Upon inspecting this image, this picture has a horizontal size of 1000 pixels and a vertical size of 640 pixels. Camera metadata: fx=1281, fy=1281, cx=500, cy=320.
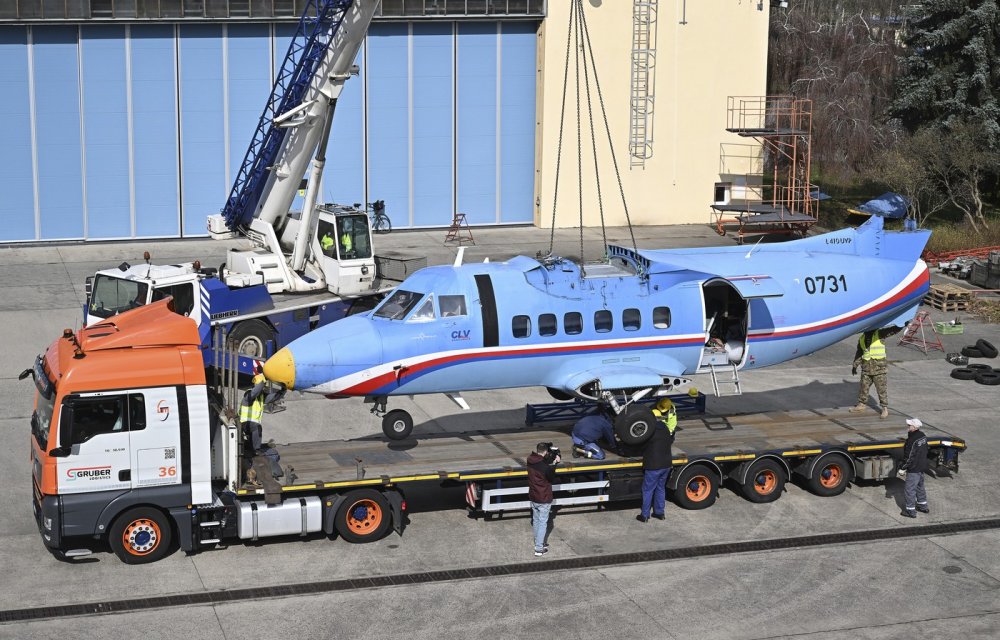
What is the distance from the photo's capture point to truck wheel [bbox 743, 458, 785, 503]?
1939 centimetres

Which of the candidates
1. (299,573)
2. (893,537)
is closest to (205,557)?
(299,573)

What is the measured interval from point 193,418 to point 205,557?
198 centimetres

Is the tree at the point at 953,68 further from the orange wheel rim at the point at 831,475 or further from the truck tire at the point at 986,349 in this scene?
the orange wheel rim at the point at 831,475

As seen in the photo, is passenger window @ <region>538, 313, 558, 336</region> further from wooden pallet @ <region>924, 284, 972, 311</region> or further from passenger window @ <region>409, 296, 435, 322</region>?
wooden pallet @ <region>924, 284, 972, 311</region>

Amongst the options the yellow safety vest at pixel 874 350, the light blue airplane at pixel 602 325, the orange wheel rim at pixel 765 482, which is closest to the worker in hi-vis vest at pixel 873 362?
the yellow safety vest at pixel 874 350

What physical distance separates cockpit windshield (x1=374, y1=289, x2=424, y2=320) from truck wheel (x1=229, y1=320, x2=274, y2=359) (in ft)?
24.4

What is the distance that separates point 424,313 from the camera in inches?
749

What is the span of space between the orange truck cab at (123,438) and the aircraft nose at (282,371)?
143cm

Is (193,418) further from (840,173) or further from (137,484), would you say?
(840,173)

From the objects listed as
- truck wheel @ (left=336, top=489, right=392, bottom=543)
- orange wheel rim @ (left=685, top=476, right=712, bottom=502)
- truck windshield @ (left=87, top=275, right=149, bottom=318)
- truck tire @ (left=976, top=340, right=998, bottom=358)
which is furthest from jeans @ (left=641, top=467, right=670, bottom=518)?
truck tire @ (left=976, top=340, right=998, bottom=358)

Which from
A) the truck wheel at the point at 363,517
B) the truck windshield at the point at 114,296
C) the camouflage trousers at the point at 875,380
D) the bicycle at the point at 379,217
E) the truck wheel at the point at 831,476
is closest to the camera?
the truck wheel at the point at 363,517

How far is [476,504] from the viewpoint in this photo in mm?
18188

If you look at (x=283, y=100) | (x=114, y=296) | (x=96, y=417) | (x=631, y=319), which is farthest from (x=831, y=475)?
(x=283, y=100)

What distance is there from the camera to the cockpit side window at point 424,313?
19.0m
